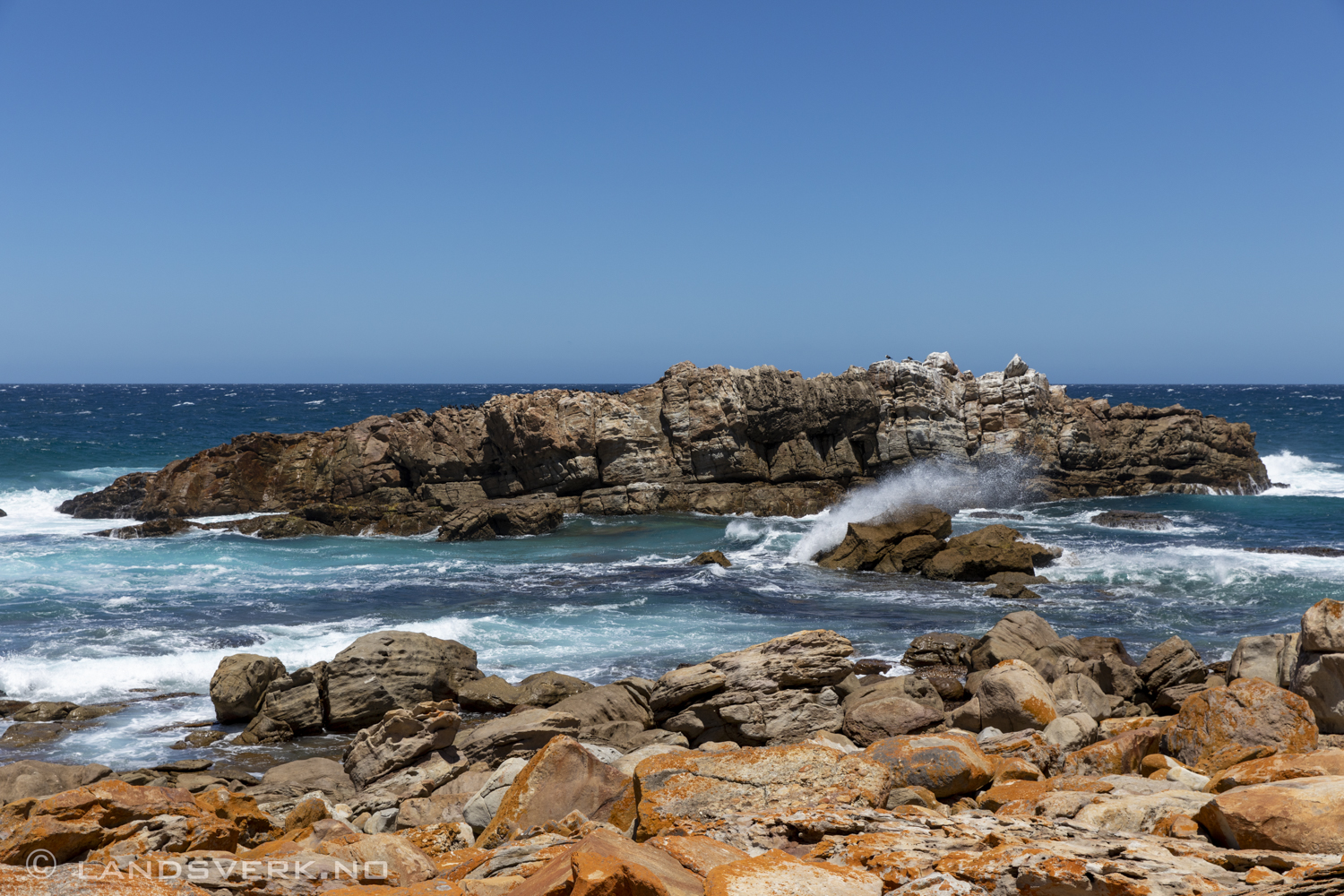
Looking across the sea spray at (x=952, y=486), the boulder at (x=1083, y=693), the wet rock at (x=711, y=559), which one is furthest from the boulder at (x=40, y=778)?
the sea spray at (x=952, y=486)

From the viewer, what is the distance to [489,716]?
1338 centimetres

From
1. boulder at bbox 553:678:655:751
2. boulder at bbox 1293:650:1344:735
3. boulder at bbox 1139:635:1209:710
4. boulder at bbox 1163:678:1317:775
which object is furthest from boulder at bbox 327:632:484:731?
boulder at bbox 1293:650:1344:735

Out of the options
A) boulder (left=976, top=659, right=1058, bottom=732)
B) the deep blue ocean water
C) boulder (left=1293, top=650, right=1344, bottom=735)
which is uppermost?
boulder (left=1293, top=650, right=1344, bottom=735)

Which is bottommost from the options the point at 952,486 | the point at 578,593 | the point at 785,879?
the point at 578,593

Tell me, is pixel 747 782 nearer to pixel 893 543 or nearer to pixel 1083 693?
pixel 1083 693

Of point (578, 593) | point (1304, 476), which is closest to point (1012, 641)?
point (578, 593)

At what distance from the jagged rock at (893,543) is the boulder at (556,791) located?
740 inches

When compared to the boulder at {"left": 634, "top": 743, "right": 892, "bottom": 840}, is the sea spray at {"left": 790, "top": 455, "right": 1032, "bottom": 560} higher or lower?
lower

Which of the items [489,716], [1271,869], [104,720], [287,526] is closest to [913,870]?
[1271,869]

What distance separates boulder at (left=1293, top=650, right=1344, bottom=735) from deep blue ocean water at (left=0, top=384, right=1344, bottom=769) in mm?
8711

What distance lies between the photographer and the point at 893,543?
25438 mm

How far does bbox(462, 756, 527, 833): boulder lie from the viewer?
23.9 feet

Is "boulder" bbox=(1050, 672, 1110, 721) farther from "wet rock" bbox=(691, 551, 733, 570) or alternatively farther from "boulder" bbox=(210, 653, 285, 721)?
"wet rock" bbox=(691, 551, 733, 570)

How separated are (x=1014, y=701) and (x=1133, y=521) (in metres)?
25.6
